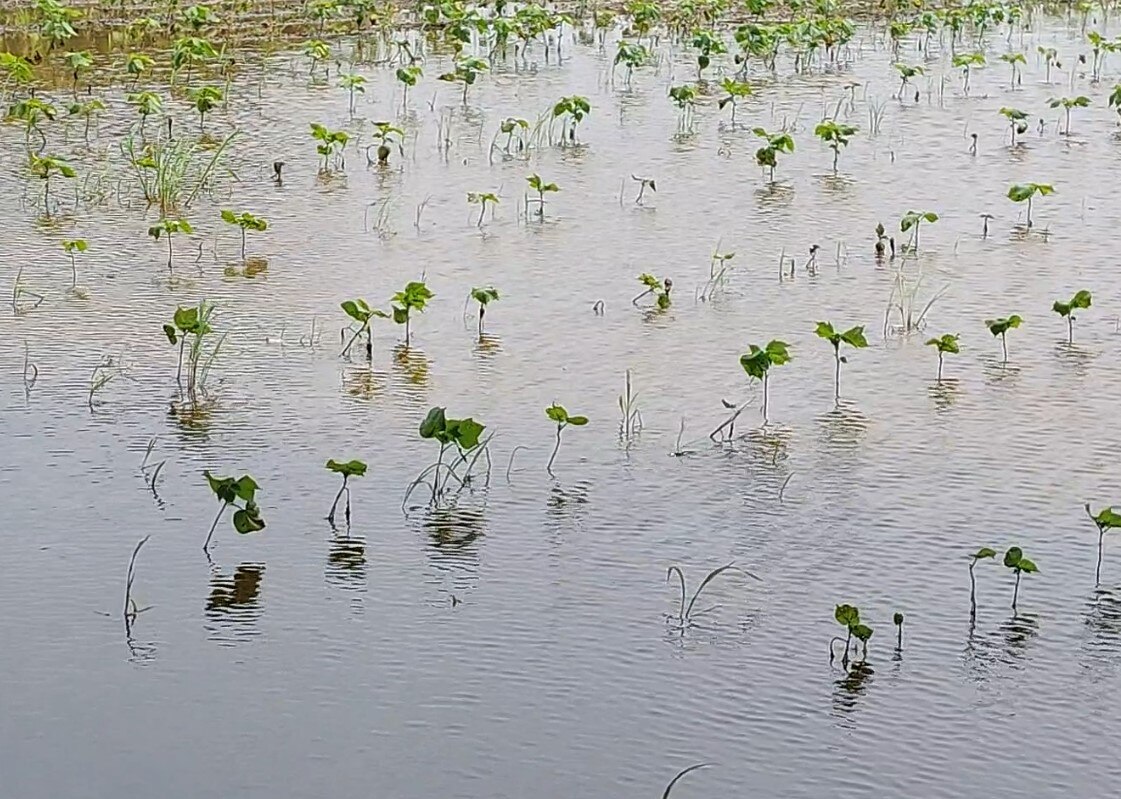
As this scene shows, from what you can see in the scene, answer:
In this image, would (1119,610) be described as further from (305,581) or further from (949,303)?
(949,303)

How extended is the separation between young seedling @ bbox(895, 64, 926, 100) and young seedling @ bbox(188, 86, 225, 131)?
4.09 m

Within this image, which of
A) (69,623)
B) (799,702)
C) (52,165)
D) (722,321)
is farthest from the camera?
(52,165)

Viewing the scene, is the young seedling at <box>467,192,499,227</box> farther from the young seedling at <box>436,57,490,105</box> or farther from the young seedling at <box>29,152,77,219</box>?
the young seedling at <box>436,57,490,105</box>

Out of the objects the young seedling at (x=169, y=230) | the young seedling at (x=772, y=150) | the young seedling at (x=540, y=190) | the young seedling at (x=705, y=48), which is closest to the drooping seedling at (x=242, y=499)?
the young seedling at (x=169, y=230)

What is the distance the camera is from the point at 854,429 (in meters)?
5.80

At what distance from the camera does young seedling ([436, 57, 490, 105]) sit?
38.2 feet

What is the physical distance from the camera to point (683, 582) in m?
4.63

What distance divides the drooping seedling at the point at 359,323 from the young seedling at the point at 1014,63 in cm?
675

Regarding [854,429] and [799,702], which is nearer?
[799,702]

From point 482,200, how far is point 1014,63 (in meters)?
5.43

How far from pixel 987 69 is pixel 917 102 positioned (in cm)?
165

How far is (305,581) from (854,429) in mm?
1900

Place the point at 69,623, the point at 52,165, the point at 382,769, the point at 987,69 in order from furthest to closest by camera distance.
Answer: the point at 987,69 → the point at 52,165 → the point at 69,623 → the point at 382,769

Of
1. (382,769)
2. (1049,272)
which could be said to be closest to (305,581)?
(382,769)
